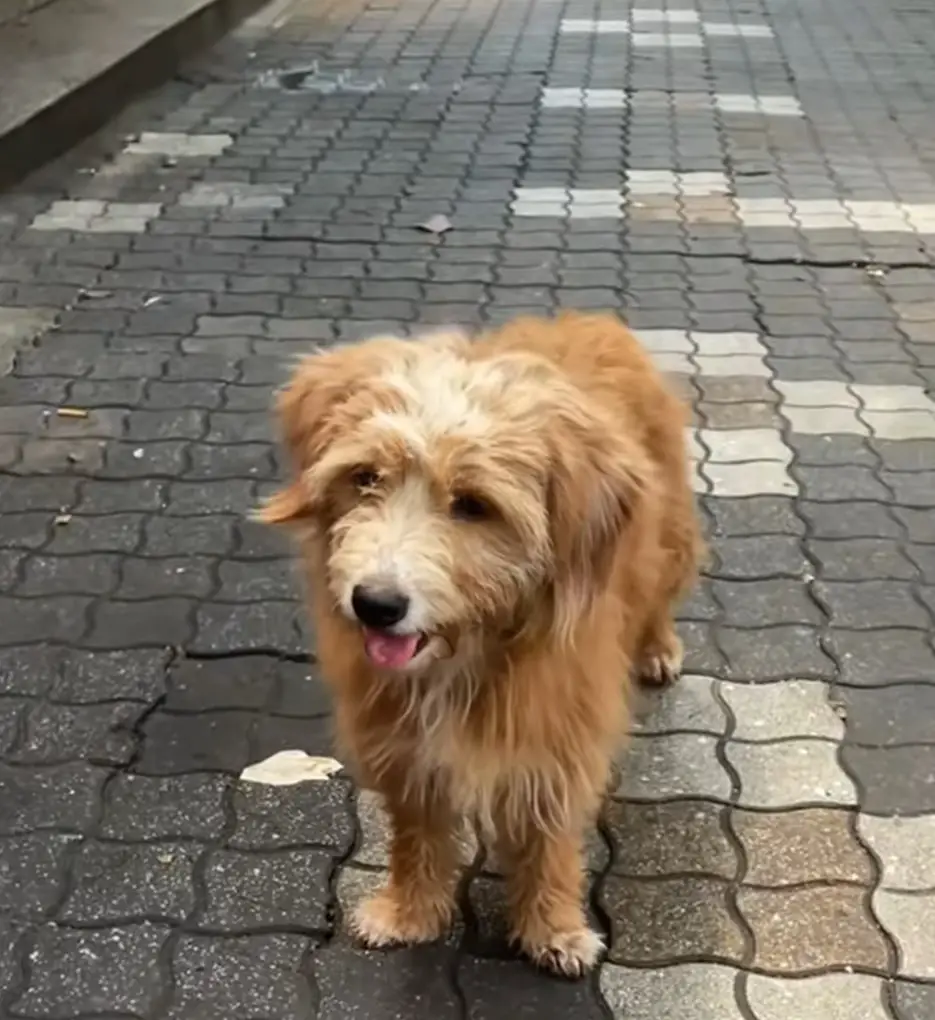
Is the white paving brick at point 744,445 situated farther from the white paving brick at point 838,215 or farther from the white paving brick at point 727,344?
the white paving brick at point 838,215

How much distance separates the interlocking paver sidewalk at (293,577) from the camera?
102 inches

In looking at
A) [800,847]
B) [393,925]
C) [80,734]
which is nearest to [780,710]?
[800,847]

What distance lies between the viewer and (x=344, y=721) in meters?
2.42

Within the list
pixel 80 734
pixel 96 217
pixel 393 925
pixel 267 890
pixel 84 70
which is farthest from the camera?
pixel 84 70

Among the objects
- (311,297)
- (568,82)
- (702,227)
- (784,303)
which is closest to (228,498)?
(311,297)

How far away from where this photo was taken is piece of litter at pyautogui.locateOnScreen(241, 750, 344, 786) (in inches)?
118

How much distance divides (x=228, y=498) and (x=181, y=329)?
1.36 meters

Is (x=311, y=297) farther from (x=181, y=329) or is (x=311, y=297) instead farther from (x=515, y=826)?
(x=515, y=826)

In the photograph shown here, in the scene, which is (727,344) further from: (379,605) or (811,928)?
(379,605)

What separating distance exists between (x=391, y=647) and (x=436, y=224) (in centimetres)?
455

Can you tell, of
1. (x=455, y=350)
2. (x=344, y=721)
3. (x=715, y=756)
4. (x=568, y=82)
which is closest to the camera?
(x=455, y=350)

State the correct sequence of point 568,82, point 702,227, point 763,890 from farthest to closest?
point 568,82
point 702,227
point 763,890

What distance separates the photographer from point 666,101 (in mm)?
8477

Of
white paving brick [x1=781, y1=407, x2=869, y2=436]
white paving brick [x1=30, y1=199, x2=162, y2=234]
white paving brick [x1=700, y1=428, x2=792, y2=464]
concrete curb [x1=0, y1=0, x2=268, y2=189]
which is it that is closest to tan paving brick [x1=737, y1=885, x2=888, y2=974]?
white paving brick [x1=700, y1=428, x2=792, y2=464]
